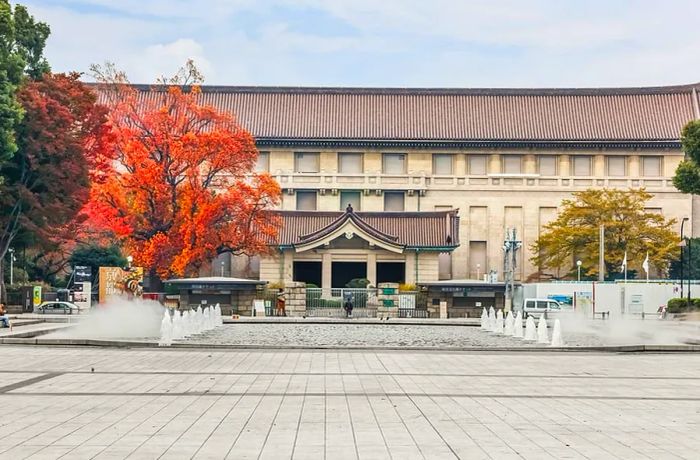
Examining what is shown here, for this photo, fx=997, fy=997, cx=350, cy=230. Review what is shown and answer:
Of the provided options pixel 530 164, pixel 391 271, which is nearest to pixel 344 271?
pixel 391 271

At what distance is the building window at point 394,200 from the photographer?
84.8 m

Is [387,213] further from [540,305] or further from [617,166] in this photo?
[617,166]

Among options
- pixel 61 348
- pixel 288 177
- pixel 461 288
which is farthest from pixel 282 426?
pixel 288 177

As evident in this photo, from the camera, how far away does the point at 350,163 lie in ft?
281

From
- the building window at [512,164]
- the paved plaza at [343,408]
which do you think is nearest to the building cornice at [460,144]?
the building window at [512,164]

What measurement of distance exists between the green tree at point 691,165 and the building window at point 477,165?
109 ft

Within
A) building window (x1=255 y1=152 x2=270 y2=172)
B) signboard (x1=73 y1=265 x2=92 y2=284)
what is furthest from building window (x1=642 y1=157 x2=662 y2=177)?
signboard (x1=73 y1=265 x2=92 y2=284)

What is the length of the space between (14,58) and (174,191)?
47.9 feet

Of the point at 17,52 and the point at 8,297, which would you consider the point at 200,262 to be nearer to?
the point at 8,297

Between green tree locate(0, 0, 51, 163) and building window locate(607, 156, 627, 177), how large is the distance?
5125 cm

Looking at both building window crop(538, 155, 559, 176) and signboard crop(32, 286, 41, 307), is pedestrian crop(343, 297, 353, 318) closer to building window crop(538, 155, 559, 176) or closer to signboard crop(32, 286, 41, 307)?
signboard crop(32, 286, 41, 307)

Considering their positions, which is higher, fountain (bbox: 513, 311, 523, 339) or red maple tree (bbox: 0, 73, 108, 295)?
red maple tree (bbox: 0, 73, 108, 295)

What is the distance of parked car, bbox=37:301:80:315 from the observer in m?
51.7

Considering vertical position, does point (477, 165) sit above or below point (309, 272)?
above
